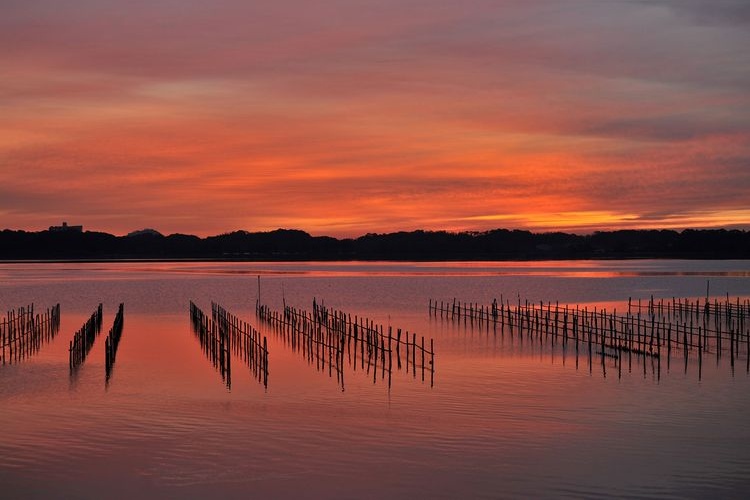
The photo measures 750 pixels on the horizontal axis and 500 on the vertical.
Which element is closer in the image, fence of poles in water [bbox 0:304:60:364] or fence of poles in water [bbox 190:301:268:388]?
fence of poles in water [bbox 190:301:268:388]

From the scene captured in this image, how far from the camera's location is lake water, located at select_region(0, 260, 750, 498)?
17.0 m

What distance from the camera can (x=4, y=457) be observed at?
18.5 meters

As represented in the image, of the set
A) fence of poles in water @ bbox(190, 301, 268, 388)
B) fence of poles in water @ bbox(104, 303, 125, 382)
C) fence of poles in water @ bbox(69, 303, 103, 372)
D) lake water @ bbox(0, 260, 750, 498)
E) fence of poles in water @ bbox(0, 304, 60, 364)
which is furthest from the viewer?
fence of poles in water @ bbox(0, 304, 60, 364)

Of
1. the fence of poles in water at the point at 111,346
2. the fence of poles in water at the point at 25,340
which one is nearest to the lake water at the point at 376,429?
the fence of poles in water at the point at 111,346

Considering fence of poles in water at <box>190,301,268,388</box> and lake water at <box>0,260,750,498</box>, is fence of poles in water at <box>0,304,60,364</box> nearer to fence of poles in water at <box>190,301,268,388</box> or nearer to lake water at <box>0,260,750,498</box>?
lake water at <box>0,260,750,498</box>

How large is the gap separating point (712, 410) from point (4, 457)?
1778 cm

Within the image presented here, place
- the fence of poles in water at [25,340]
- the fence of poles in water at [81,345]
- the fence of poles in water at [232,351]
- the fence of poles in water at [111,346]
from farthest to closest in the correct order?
1. the fence of poles in water at [25,340]
2. the fence of poles in water at [81,345]
3. the fence of poles in water at [111,346]
4. the fence of poles in water at [232,351]

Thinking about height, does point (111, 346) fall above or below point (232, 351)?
above

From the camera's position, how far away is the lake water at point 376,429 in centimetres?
1703

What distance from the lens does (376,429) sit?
21500 mm

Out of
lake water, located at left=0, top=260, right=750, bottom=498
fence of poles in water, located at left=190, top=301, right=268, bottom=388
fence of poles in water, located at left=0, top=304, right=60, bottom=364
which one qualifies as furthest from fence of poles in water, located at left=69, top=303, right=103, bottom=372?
fence of poles in water, located at left=190, top=301, right=268, bottom=388

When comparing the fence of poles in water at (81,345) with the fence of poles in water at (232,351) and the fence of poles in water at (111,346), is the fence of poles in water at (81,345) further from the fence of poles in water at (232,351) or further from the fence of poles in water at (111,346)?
the fence of poles in water at (232,351)

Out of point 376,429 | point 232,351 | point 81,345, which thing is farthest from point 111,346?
point 376,429

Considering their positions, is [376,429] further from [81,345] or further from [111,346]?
[81,345]
